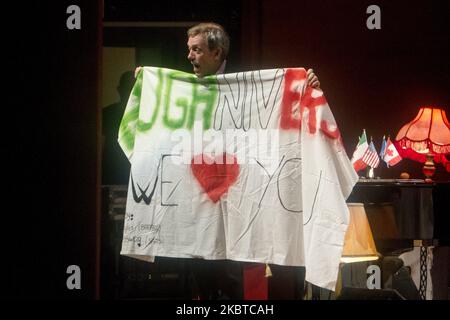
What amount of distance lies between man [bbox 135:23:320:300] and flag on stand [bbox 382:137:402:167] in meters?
1.10

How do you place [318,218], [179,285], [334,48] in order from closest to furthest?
1. [318,218]
2. [179,285]
3. [334,48]

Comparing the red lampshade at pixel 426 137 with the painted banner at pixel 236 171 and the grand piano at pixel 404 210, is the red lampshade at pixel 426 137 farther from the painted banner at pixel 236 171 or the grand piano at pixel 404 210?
the painted banner at pixel 236 171

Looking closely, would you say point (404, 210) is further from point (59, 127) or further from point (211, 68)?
point (59, 127)

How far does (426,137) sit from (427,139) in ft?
0.06

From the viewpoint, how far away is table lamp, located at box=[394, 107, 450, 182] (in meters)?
4.34

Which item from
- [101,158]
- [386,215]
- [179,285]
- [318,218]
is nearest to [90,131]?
[101,158]

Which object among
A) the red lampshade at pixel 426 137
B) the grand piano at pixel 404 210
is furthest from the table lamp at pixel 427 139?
the grand piano at pixel 404 210

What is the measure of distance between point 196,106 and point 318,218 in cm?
72

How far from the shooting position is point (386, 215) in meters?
4.15

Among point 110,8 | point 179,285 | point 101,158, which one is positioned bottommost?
point 179,285

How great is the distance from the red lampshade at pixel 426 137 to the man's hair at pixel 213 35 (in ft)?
3.70

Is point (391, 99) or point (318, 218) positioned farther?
point (391, 99)

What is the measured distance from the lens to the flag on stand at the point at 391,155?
4.45 metres

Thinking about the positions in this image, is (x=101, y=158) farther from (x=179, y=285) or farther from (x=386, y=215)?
(x=386, y=215)
